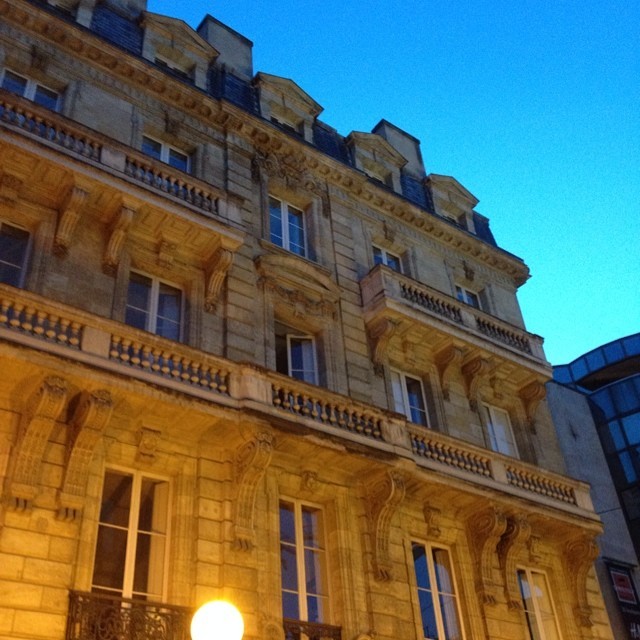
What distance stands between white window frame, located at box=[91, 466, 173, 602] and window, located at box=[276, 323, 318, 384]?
4.42 meters

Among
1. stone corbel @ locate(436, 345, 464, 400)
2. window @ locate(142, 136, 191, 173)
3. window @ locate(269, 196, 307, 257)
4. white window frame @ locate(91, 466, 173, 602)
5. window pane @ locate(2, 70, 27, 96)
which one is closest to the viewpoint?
white window frame @ locate(91, 466, 173, 602)

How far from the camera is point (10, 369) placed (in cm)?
1091

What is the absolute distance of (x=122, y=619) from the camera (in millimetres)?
10461

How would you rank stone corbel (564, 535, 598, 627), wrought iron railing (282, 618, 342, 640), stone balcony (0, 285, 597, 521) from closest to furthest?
stone balcony (0, 285, 597, 521)
wrought iron railing (282, 618, 342, 640)
stone corbel (564, 535, 598, 627)

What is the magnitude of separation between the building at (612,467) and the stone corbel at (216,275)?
11006mm

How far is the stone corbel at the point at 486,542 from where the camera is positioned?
1494cm

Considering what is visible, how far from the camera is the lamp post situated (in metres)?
6.05

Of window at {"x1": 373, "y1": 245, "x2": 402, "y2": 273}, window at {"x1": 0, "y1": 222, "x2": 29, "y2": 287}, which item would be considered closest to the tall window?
window at {"x1": 0, "y1": 222, "x2": 29, "y2": 287}

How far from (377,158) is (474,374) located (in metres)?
7.57

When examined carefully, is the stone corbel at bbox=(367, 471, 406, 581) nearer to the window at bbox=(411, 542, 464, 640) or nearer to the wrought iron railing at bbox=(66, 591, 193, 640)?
the window at bbox=(411, 542, 464, 640)

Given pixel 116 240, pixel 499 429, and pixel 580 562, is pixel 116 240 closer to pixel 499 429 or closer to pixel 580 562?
pixel 499 429

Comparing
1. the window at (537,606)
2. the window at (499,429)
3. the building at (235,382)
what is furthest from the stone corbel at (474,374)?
the window at (537,606)

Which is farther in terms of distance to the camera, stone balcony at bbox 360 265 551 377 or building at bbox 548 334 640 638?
building at bbox 548 334 640 638

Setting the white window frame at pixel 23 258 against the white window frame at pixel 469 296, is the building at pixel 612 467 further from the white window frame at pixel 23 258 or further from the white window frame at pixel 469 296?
the white window frame at pixel 23 258
